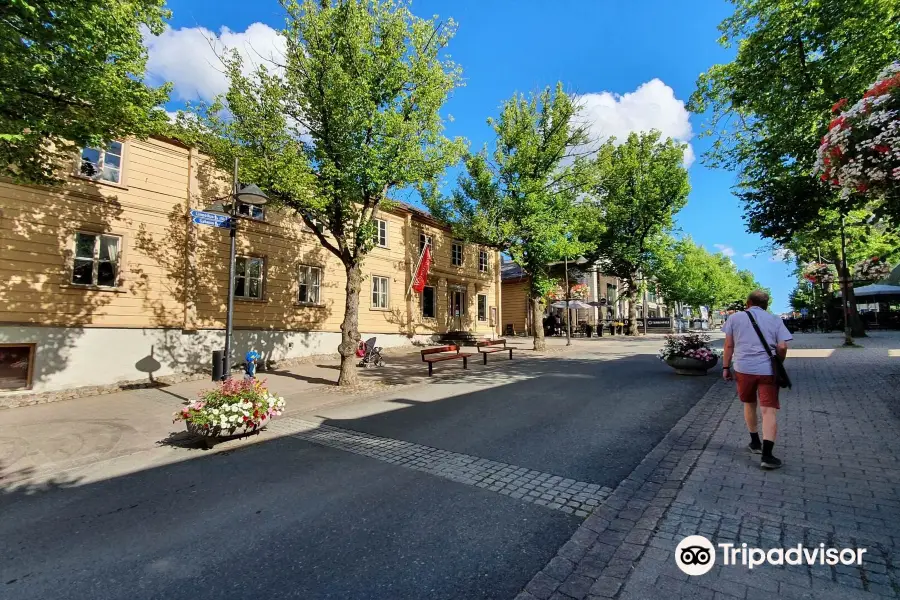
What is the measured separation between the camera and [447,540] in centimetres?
339

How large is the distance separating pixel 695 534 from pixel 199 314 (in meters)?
14.6

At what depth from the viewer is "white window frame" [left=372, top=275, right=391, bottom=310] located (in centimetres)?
2022

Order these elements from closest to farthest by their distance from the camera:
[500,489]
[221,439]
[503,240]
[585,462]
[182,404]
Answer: [500,489], [585,462], [221,439], [182,404], [503,240]

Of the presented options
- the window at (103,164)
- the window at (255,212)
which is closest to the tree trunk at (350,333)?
the window at (255,212)

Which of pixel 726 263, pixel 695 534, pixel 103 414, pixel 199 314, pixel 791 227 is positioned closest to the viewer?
pixel 695 534

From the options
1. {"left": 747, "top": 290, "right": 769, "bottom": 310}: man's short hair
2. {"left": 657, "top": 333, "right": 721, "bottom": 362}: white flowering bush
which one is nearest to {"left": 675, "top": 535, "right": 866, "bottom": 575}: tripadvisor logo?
{"left": 747, "top": 290, "right": 769, "bottom": 310}: man's short hair

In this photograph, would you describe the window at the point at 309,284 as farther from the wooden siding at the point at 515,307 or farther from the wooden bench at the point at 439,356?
the wooden siding at the point at 515,307

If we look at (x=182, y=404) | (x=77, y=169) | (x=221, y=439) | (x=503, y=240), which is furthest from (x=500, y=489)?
(x=503, y=240)

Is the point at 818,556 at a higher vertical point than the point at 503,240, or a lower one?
lower

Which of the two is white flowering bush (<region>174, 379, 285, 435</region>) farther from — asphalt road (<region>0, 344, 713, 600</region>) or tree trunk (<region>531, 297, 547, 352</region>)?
tree trunk (<region>531, 297, 547, 352</region>)

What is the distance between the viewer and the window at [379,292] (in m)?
20.2

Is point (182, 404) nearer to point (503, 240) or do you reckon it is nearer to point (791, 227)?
point (503, 240)

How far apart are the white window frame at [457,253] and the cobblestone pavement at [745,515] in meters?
19.7

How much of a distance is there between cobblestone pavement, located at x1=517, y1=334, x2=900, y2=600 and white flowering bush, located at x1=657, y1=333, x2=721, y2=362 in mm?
4908
